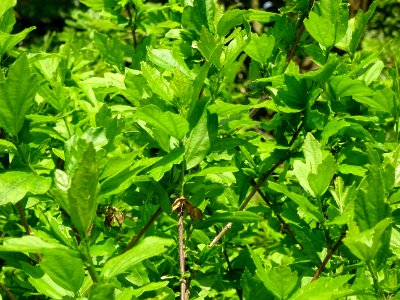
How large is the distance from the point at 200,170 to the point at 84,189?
79cm

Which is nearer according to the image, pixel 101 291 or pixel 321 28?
pixel 101 291

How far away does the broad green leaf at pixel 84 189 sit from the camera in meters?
1.00

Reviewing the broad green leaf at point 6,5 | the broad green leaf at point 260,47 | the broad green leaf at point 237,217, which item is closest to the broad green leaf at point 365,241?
the broad green leaf at point 237,217

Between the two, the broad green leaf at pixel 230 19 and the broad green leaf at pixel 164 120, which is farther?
the broad green leaf at pixel 230 19

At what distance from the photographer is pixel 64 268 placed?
3.74 feet

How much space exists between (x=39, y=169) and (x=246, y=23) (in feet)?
2.27

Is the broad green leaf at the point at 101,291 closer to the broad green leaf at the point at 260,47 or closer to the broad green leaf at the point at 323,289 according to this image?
the broad green leaf at the point at 323,289

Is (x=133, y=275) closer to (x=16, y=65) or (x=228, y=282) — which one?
(x=228, y=282)

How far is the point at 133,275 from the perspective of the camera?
5.14 ft

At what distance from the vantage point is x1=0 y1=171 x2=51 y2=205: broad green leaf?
4.27 ft

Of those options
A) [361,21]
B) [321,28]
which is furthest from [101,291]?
[361,21]

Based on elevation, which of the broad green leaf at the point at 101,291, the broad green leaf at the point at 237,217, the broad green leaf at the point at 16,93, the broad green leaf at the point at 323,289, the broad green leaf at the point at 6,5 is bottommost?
the broad green leaf at the point at 237,217

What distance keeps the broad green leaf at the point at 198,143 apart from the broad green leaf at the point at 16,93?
0.40 metres

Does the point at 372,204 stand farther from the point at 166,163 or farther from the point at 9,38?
the point at 9,38
